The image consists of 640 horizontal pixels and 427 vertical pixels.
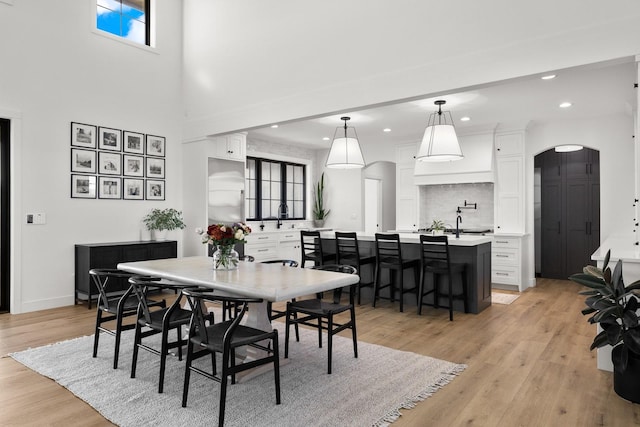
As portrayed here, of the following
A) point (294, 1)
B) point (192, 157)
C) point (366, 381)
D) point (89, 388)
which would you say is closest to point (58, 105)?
point (192, 157)

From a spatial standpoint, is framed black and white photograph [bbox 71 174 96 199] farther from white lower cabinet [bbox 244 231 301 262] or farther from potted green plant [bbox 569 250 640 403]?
potted green plant [bbox 569 250 640 403]

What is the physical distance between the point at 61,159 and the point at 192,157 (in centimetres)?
173

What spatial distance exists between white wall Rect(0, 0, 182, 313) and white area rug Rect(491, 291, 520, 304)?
16.4 feet

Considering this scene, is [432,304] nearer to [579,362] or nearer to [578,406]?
[579,362]

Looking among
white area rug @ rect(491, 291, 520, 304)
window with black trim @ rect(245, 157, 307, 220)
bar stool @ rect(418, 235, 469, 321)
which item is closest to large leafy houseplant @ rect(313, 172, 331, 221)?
window with black trim @ rect(245, 157, 307, 220)

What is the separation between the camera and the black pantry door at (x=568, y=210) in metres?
7.29

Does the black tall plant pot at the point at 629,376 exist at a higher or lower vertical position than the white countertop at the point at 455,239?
lower

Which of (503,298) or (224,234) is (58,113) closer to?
(224,234)

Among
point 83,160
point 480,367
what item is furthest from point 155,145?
point 480,367

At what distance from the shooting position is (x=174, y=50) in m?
6.45

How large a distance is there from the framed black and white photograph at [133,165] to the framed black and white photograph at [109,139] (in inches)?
7.1

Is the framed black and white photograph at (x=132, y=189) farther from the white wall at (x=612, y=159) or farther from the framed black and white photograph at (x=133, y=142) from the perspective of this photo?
the white wall at (x=612, y=159)

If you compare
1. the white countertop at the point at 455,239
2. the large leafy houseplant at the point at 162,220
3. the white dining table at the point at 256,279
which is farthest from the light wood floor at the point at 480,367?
the large leafy houseplant at the point at 162,220

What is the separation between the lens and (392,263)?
5.21 metres
